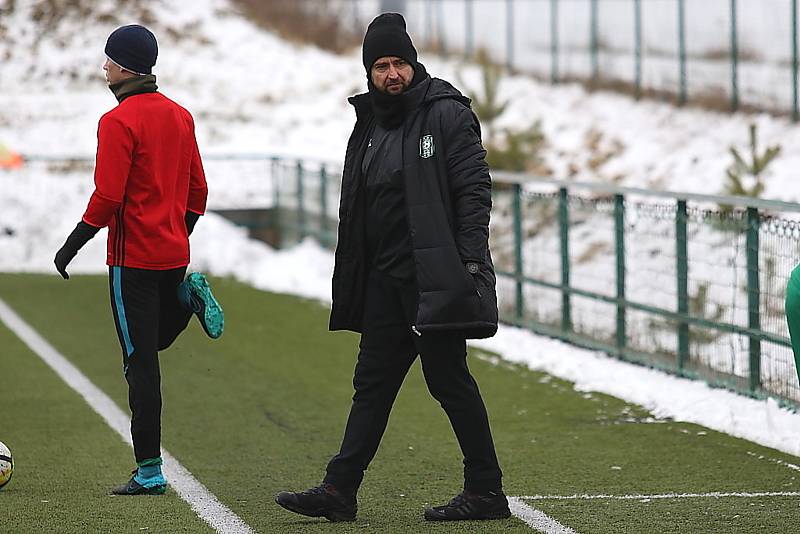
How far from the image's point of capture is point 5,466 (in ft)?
23.6

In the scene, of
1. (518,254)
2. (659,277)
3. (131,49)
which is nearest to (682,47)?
(518,254)

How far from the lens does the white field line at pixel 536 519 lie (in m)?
6.37

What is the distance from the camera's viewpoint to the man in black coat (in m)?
6.12

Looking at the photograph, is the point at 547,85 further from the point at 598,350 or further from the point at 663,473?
the point at 663,473

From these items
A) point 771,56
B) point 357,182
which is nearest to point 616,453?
point 357,182

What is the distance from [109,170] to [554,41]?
2466 cm

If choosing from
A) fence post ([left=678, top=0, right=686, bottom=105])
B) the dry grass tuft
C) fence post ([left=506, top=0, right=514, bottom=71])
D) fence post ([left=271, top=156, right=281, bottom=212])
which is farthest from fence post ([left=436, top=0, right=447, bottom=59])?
fence post ([left=271, top=156, right=281, bottom=212])

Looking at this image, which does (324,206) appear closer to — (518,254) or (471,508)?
(518,254)

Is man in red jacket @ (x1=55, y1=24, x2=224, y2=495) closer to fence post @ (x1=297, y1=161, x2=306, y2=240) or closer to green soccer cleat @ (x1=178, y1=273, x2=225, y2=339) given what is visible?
green soccer cleat @ (x1=178, y1=273, x2=225, y2=339)

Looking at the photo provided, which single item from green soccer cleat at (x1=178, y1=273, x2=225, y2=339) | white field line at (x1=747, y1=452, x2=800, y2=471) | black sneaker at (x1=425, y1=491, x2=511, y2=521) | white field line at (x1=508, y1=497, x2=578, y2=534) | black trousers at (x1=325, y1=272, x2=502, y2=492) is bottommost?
white field line at (x1=747, y1=452, x2=800, y2=471)

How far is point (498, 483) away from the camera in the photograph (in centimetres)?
647

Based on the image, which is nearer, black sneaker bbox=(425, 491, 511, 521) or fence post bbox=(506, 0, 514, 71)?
black sneaker bbox=(425, 491, 511, 521)

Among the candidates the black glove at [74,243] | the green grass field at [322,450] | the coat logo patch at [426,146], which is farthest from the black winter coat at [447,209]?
the black glove at [74,243]

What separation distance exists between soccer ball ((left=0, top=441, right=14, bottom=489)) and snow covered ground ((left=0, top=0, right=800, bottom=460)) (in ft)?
12.5
